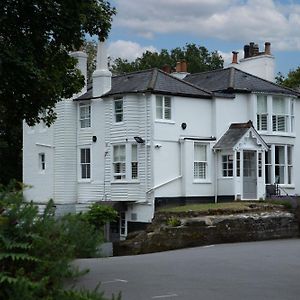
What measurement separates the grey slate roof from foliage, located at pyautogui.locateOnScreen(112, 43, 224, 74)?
36652mm

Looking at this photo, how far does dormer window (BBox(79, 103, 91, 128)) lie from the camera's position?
38197 millimetres

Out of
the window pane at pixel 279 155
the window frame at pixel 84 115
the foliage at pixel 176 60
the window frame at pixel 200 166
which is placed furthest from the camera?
the foliage at pixel 176 60

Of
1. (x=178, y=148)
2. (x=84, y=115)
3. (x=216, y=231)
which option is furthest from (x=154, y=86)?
(x=216, y=231)

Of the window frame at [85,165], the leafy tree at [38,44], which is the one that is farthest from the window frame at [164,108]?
the leafy tree at [38,44]

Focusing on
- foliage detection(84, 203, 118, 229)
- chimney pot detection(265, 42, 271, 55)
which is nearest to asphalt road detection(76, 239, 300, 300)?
foliage detection(84, 203, 118, 229)

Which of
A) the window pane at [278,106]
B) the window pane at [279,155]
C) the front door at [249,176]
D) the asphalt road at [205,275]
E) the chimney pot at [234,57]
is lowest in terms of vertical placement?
the asphalt road at [205,275]

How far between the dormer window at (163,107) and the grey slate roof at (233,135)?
3.43 metres

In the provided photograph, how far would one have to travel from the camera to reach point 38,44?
16.9 meters

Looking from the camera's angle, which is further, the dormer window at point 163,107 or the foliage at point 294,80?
the foliage at point 294,80

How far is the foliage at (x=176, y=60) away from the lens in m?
74.1

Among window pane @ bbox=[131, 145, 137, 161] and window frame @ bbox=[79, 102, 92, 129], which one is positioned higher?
window frame @ bbox=[79, 102, 92, 129]

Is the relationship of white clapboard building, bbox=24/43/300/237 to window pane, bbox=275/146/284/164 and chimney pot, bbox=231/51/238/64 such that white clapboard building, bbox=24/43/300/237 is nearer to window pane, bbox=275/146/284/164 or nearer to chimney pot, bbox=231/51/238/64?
window pane, bbox=275/146/284/164

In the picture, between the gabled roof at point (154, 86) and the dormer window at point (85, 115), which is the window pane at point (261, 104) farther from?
the dormer window at point (85, 115)

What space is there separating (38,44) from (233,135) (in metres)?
20.7
